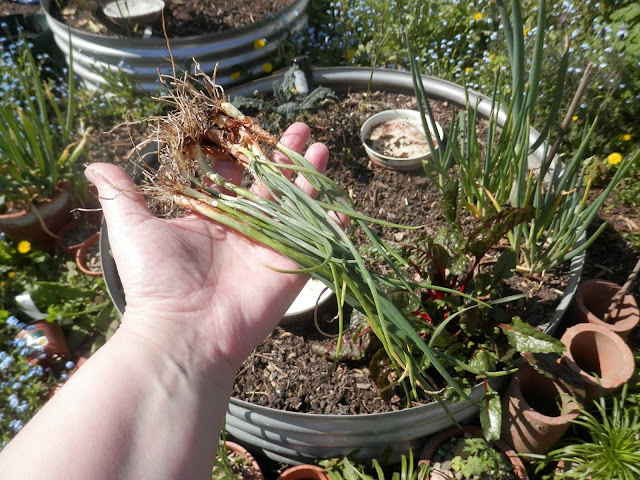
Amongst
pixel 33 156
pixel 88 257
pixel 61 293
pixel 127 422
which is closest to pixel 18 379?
pixel 61 293

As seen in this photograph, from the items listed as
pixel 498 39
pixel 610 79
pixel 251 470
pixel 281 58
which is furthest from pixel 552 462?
pixel 281 58

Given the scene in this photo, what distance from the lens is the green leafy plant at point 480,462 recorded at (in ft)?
4.98

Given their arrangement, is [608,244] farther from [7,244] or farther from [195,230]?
[7,244]

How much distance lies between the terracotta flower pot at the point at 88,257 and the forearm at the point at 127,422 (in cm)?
117

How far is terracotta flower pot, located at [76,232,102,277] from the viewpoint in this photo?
7.56 ft

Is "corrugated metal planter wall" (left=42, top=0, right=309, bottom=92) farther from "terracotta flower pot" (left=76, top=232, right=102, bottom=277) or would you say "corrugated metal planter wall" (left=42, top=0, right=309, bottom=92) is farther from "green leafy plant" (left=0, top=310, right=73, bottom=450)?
"green leafy plant" (left=0, top=310, right=73, bottom=450)

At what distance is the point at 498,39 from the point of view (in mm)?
2857

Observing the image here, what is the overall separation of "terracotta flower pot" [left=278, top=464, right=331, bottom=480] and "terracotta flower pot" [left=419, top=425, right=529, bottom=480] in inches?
13.3

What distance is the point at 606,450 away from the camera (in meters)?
1.54

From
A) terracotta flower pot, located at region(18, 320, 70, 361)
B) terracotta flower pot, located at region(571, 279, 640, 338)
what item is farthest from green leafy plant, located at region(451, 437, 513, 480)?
terracotta flower pot, located at region(18, 320, 70, 361)

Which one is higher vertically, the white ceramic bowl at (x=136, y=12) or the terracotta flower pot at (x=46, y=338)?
the white ceramic bowl at (x=136, y=12)

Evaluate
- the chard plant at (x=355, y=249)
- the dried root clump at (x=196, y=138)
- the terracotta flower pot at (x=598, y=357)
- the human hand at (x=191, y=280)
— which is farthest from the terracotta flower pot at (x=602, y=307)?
the dried root clump at (x=196, y=138)

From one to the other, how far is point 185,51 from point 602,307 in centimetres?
240

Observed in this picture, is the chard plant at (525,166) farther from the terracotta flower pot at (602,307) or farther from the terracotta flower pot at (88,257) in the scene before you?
the terracotta flower pot at (88,257)
